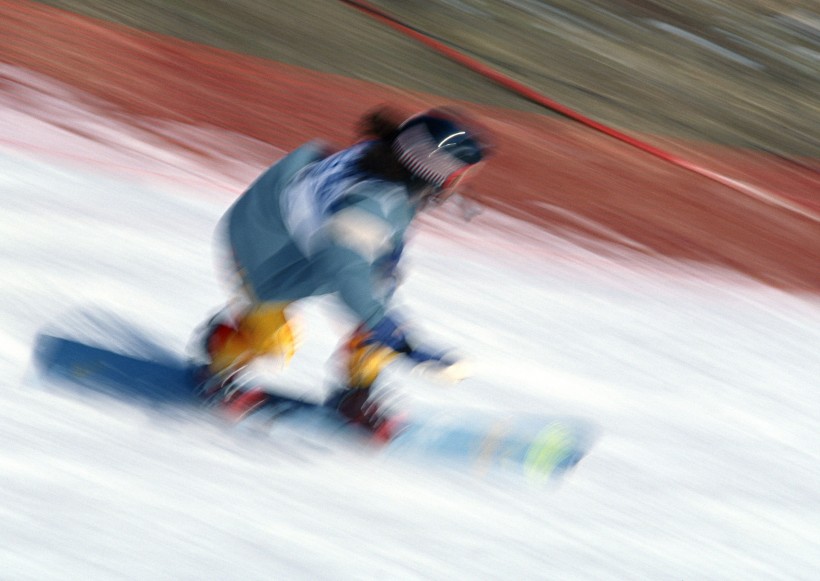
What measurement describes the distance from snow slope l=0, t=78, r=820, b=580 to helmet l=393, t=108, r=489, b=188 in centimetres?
70

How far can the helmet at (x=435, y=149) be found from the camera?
8.97ft

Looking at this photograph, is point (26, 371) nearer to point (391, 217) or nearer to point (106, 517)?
point (106, 517)

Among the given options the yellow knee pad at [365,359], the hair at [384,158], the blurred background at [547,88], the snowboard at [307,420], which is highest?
the hair at [384,158]

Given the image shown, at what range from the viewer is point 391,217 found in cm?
272

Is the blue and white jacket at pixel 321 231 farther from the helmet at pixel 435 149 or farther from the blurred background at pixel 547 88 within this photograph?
the blurred background at pixel 547 88

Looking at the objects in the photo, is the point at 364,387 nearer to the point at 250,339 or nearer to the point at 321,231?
the point at 250,339

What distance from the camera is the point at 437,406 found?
3430 mm

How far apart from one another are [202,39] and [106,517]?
5.03 m

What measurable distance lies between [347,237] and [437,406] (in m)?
0.92

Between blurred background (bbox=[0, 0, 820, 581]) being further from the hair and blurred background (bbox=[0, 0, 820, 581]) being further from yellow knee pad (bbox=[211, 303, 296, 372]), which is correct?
the hair

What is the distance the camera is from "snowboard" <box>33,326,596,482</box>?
285 centimetres

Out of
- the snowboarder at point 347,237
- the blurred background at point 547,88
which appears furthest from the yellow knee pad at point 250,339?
the blurred background at point 547,88

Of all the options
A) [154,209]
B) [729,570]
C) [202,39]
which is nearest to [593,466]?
[729,570]

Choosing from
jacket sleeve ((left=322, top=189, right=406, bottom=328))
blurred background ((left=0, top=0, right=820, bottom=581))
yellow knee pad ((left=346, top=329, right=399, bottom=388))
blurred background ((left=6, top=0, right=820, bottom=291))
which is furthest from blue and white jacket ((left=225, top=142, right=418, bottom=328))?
blurred background ((left=6, top=0, right=820, bottom=291))
